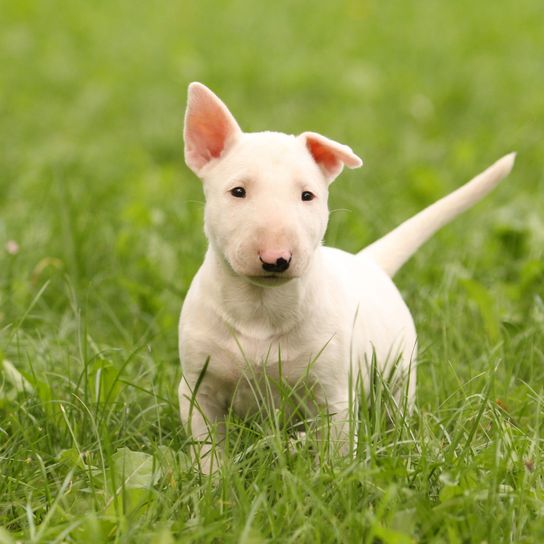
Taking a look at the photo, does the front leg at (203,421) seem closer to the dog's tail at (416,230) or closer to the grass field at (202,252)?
the grass field at (202,252)

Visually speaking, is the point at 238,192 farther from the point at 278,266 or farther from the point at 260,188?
the point at 278,266

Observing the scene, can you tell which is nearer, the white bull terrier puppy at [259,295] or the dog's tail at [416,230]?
the white bull terrier puppy at [259,295]

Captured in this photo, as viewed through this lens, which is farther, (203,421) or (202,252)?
(202,252)

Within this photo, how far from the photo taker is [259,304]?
2.85 meters

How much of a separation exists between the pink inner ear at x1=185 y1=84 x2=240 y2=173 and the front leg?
24.5 inches

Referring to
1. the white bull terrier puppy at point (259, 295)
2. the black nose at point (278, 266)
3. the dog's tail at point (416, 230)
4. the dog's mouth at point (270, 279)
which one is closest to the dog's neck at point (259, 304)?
the white bull terrier puppy at point (259, 295)

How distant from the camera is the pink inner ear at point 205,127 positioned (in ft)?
9.29

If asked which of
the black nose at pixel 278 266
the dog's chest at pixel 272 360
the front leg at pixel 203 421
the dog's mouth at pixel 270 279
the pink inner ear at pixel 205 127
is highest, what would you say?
the pink inner ear at pixel 205 127

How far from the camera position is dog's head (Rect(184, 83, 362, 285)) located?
100 inches

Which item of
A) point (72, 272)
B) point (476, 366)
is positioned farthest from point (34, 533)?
point (72, 272)

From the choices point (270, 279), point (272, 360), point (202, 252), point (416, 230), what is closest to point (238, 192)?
point (270, 279)

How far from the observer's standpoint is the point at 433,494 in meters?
Result: 2.64

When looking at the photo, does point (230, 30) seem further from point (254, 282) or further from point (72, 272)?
point (254, 282)

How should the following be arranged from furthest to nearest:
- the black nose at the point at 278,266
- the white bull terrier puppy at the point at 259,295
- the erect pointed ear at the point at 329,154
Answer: the erect pointed ear at the point at 329,154 < the white bull terrier puppy at the point at 259,295 < the black nose at the point at 278,266
